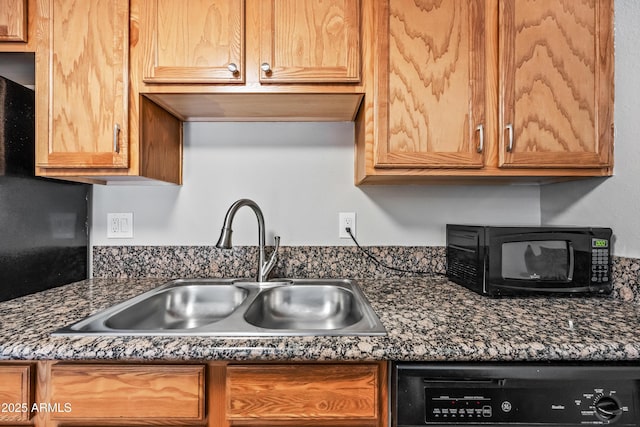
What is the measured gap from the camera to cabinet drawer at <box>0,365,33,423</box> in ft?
2.45

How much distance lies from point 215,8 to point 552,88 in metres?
1.18

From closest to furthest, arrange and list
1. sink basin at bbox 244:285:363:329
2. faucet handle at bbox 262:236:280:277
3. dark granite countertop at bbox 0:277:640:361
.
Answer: dark granite countertop at bbox 0:277:640:361 → sink basin at bbox 244:285:363:329 → faucet handle at bbox 262:236:280:277

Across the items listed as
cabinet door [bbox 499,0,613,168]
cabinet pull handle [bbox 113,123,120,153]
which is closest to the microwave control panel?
cabinet door [bbox 499,0,613,168]

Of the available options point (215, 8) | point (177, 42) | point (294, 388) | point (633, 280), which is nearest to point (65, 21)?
point (177, 42)

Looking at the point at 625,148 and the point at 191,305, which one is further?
the point at 191,305

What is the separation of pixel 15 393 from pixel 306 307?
33.7 inches

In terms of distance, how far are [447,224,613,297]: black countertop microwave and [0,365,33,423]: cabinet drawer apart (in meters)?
1.34

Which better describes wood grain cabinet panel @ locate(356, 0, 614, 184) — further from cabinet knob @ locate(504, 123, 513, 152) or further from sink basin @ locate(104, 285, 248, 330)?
sink basin @ locate(104, 285, 248, 330)

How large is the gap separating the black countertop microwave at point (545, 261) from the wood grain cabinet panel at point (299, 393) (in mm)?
625

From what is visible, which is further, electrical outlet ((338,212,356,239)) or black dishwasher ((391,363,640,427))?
electrical outlet ((338,212,356,239))

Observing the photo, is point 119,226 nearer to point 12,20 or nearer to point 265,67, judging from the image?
point 12,20

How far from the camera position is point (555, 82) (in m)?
1.08

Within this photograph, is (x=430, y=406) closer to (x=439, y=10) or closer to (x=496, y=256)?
(x=496, y=256)

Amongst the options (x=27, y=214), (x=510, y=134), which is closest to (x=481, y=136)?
(x=510, y=134)
